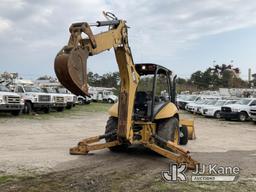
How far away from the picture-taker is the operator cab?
34.2 ft

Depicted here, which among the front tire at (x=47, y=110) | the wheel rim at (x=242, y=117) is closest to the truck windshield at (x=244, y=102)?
the wheel rim at (x=242, y=117)

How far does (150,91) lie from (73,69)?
4202mm

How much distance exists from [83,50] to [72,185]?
8.39 feet

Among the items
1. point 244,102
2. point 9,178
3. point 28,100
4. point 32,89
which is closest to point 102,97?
point 32,89

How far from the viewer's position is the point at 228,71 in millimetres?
96500

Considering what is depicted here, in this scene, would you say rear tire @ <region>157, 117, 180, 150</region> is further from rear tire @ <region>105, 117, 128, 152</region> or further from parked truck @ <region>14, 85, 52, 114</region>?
parked truck @ <region>14, 85, 52, 114</region>

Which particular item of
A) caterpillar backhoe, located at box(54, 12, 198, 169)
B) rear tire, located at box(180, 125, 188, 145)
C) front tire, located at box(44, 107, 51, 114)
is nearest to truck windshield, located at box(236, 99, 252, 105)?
front tire, located at box(44, 107, 51, 114)

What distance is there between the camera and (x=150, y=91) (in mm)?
10930

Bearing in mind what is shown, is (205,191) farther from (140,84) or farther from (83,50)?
(140,84)

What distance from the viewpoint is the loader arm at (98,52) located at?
6984 mm

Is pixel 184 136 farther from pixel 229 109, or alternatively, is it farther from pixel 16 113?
pixel 229 109

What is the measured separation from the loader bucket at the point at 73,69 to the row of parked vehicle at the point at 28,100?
52.4ft

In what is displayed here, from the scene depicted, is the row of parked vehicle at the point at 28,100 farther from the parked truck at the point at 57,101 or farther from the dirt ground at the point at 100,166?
the dirt ground at the point at 100,166

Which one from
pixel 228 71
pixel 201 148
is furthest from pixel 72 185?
pixel 228 71
